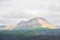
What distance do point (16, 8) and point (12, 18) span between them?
0.16 meters

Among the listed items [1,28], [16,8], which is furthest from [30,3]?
[1,28]

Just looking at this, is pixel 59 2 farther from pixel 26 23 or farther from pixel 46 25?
pixel 26 23

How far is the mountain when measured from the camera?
244 centimetres

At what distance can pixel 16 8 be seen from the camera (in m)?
2.46

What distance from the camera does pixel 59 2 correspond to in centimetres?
244

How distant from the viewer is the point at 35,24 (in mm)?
2445

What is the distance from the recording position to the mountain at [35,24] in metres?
2.44

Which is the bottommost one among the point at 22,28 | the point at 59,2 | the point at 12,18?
the point at 22,28

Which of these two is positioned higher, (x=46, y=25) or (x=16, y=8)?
(x=16, y=8)
